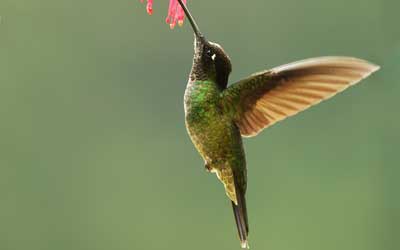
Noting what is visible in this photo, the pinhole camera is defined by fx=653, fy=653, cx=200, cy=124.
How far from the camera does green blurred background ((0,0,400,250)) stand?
2.28 m

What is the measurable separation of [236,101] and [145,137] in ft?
5.00

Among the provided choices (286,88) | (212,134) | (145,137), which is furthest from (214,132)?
(145,137)

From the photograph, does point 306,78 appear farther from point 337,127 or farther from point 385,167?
point 385,167

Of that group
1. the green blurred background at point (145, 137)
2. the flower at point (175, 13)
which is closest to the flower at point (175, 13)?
the flower at point (175, 13)

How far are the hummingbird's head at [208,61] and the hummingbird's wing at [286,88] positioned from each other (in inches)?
1.4

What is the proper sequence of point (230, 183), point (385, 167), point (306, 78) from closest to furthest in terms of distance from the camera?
point (306, 78) → point (230, 183) → point (385, 167)

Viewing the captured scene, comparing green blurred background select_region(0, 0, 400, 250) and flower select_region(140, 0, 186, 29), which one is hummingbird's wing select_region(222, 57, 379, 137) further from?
green blurred background select_region(0, 0, 400, 250)

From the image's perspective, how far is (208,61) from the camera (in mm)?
763

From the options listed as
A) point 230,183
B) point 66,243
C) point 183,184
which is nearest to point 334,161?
point 183,184

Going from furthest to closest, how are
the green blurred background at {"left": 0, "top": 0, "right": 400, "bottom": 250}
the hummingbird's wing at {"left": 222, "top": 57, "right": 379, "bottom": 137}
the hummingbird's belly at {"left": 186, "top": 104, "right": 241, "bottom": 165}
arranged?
the green blurred background at {"left": 0, "top": 0, "right": 400, "bottom": 250}
the hummingbird's belly at {"left": 186, "top": 104, "right": 241, "bottom": 165}
the hummingbird's wing at {"left": 222, "top": 57, "right": 379, "bottom": 137}

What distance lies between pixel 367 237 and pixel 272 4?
97 centimetres

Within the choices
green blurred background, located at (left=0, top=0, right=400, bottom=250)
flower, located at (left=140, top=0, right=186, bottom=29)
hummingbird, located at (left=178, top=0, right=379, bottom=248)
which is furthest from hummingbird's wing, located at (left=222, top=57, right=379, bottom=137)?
green blurred background, located at (left=0, top=0, right=400, bottom=250)

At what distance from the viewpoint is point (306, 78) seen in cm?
74

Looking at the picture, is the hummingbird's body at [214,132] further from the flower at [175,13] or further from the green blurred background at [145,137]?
the green blurred background at [145,137]
